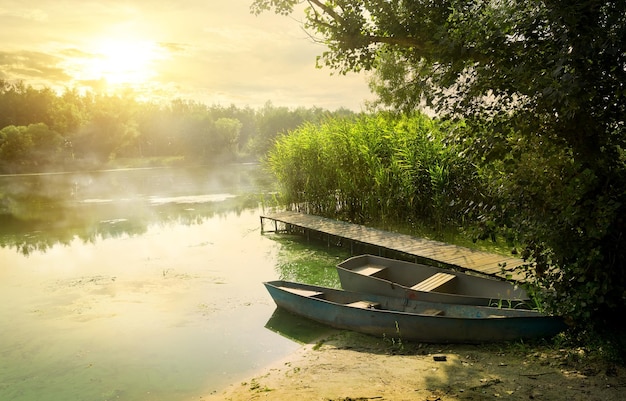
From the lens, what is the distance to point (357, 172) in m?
12.8

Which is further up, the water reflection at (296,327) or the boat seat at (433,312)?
the boat seat at (433,312)

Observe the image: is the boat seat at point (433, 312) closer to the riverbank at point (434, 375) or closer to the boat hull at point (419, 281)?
the boat hull at point (419, 281)

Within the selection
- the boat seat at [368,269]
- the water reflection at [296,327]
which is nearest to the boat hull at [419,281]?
the boat seat at [368,269]

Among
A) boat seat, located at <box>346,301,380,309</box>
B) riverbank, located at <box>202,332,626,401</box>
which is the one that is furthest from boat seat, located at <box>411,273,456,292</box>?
riverbank, located at <box>202,332,626,401</box>

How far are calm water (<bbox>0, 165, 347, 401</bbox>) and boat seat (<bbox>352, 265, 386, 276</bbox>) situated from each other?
1.25 metres

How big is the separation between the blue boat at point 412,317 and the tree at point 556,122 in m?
0.57

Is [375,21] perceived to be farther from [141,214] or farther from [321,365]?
[141,214]

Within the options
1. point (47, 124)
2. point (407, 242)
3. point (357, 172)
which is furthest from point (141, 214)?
point (47, 124)

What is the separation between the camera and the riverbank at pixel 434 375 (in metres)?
4.54

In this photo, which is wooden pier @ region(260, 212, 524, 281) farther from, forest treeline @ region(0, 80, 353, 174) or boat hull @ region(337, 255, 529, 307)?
forest treeline @ region(0, 80, 353, 174)

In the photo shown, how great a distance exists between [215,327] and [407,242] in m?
4.25

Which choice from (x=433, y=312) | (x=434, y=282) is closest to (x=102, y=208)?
(x=434, y=282)

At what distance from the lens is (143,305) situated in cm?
873

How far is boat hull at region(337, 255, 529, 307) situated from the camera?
6375 millimetres
